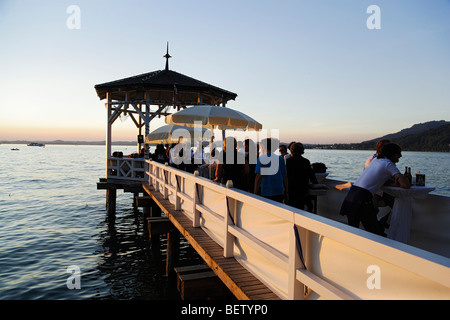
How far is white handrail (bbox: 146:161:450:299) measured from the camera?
1.88 m

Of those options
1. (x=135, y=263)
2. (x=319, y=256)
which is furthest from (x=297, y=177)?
(x=135, y=263)

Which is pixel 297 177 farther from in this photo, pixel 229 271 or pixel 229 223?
pixel 229 271

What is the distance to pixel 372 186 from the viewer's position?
412 cm

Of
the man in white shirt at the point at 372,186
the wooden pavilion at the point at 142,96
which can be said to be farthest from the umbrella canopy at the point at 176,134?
the man in white shirt at the point at 372,186

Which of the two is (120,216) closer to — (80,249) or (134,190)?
(134,190)

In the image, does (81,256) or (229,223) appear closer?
(229,223)

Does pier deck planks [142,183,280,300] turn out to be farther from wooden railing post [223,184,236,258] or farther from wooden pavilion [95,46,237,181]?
wooden pavilion [95,46,237,181]

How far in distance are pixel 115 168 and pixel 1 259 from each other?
645 cm

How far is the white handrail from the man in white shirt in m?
1.37

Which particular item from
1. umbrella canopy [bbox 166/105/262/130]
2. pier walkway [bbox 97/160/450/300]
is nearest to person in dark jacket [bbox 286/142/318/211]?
pier walkway [bbox 97/160/450/300]

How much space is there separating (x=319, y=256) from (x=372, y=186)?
183cm

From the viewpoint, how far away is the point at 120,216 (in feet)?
60.4

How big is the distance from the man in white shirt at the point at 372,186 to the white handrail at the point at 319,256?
1.37 metres
